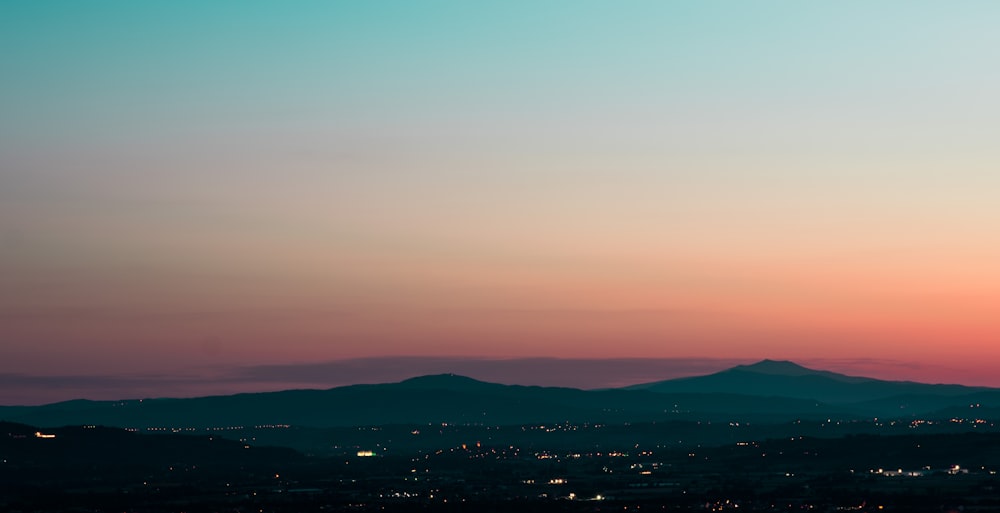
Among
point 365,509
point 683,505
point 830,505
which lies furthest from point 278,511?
point 830,505

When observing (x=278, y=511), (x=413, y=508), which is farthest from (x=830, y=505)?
(x=278, y=511)

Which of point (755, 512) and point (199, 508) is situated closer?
point (755, 512)

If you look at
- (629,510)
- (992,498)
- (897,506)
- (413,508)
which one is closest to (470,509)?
(413,508)

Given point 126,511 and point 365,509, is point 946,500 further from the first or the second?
point 126,511

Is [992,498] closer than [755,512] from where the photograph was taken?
No

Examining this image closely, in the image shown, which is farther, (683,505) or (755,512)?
(683,505)

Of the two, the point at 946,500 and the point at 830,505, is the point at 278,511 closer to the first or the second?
the point at 830,505

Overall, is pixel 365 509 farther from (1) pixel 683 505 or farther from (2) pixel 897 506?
(2) pixel 897 506
